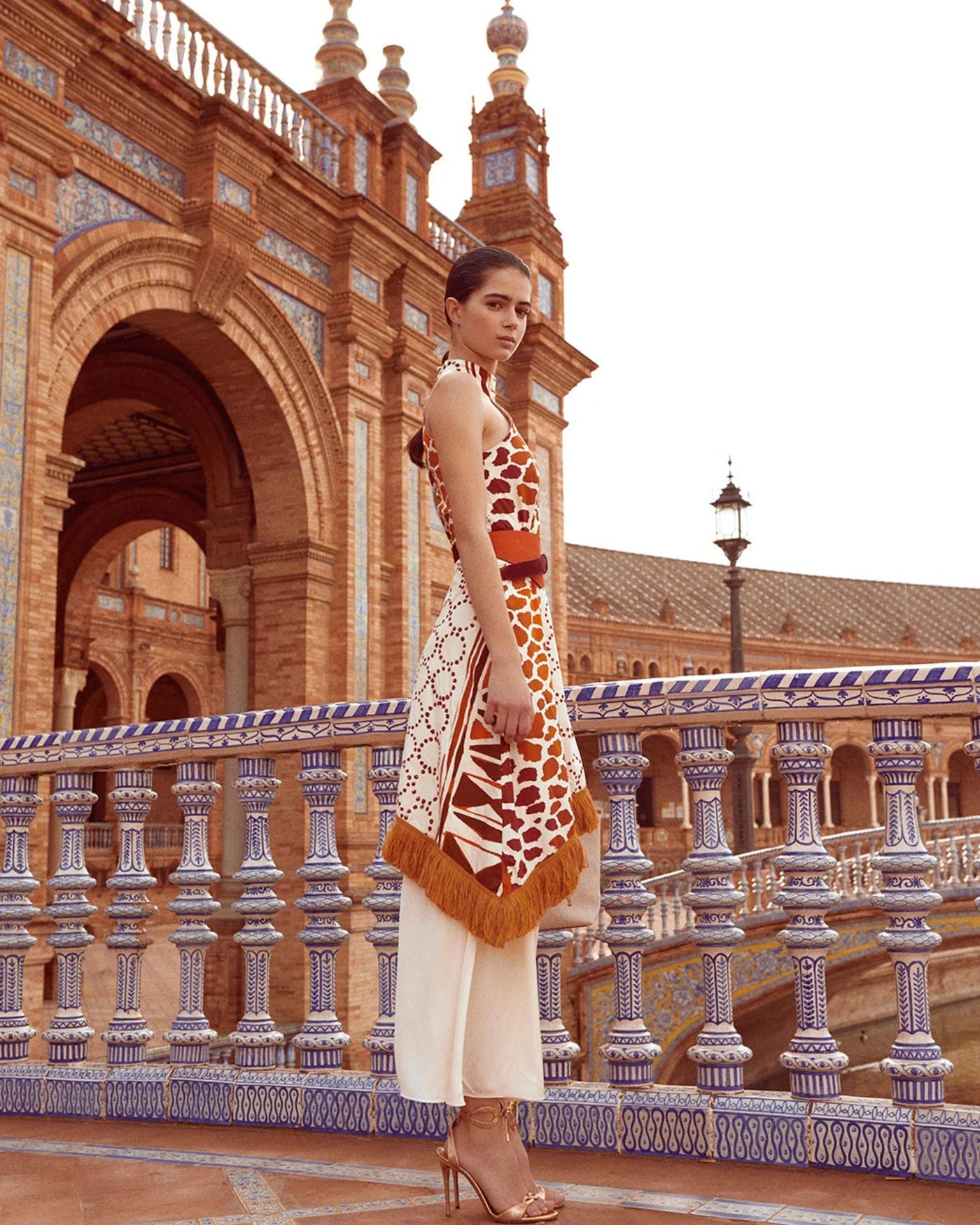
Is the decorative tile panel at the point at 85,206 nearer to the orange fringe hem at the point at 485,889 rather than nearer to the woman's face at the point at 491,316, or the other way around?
the woman's face at the point at 491,316

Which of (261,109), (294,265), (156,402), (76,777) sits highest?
(261,109)

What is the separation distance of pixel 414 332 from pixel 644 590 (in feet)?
98.8

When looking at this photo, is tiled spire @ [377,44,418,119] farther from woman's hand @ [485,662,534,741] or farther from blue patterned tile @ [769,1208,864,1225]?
blue patterned tile @ [769,1208,864,1225]

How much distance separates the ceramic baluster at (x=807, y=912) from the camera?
9.49 ft

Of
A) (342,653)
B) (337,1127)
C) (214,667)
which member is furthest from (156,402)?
(214,667)

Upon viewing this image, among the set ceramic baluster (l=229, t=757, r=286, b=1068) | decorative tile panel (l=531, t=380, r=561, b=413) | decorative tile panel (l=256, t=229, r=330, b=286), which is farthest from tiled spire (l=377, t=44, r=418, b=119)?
ceramic baluster (l=229, t=757, r=286, b=1068)

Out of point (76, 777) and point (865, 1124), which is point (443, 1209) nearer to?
point (865, 1124)

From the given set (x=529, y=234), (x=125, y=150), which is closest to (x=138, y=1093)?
(x=125, y=150)

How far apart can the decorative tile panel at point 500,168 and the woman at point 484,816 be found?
16127 mm

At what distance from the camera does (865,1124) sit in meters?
2.77

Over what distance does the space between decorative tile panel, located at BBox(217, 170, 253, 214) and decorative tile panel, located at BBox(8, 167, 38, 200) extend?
223 centimetres

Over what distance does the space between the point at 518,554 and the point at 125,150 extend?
32.3 feet

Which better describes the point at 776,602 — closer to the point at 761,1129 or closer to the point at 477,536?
the point at 761,1129

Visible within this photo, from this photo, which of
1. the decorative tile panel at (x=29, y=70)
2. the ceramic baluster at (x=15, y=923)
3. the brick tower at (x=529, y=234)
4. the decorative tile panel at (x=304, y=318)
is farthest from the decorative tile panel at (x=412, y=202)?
the ceramic baluster at (x=15, y=923)
